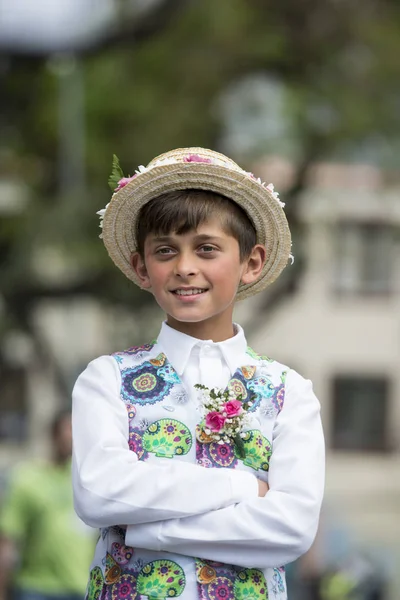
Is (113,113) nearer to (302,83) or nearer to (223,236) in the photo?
(302,83)

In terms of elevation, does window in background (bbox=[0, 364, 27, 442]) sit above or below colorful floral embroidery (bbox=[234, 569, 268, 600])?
above

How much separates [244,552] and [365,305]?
102ft

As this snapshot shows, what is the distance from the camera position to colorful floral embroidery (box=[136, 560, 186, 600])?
9.44 ft

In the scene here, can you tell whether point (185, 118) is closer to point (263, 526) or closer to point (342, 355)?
point (263, 526)

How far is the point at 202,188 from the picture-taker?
308cm

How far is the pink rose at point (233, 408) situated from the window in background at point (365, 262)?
2835 centimetres

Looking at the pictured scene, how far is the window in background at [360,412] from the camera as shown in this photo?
33.1 m

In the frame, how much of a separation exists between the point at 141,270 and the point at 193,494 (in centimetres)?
66

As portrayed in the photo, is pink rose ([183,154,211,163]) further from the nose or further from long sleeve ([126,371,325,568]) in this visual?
long sleeve ([126,371,325,568])

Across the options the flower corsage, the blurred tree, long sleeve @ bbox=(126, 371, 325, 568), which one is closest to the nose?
the flower corsage

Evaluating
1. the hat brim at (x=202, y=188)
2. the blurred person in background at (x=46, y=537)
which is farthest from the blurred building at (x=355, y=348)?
the hat brim at (x=202, y=188)

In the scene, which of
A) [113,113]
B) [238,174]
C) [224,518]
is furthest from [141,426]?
[113,113]

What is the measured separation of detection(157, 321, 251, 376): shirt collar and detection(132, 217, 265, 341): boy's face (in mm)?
60

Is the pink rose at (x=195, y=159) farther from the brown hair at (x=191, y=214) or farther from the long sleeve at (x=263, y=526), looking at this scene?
the long sleeve at (x=263, y=526)
